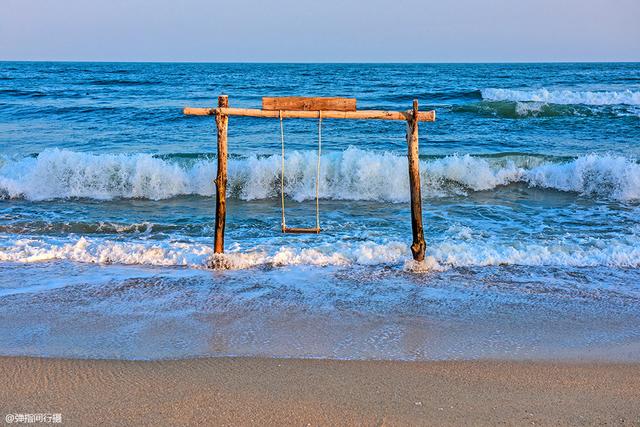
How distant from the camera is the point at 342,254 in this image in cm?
804

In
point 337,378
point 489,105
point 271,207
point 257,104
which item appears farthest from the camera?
point 257,104

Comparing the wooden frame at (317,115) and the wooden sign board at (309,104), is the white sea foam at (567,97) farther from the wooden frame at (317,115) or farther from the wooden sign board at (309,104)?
the wooden sign board at (309,104)

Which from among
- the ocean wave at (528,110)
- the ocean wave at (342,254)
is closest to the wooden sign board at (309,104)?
the ocean wave at (342,254)

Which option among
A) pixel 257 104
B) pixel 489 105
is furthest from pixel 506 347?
pixel 257 104

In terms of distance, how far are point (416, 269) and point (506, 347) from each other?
252 centimetres

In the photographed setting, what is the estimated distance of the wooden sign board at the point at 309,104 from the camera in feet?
24.3

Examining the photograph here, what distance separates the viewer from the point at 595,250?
321 inches

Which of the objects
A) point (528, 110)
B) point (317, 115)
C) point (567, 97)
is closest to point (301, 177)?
point (317, 115)

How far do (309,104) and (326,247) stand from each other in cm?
210

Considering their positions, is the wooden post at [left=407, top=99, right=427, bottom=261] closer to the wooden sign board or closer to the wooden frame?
the wooden frame

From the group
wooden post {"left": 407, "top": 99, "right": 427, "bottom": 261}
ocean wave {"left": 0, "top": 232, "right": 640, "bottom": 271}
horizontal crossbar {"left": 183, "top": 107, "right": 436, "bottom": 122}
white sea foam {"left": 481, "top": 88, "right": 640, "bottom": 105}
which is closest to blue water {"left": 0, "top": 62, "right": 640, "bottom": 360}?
ocean wave {"left": 0, "top": 232, "right": 640, "bottom": 271}

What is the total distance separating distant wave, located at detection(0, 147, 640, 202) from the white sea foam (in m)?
14.1

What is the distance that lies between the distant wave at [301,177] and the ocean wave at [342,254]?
439cm

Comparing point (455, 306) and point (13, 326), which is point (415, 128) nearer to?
point (455, 306)
